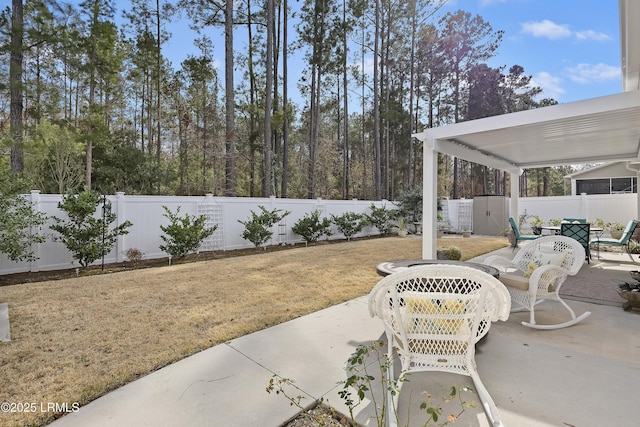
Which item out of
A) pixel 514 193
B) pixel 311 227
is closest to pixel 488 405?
pixel 311 227

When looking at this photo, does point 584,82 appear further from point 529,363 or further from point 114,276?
point 114,276

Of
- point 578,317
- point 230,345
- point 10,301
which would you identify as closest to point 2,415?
point 230,345

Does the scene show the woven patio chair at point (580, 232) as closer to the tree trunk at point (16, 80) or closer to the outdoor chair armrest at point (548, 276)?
the outdoor chair armrest at point (548, 276)

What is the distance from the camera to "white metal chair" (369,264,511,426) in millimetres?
1819

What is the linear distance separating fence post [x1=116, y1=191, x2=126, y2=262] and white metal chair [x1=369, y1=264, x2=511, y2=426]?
6546mm

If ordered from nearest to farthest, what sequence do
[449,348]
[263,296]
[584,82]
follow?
[449,348] < [263,296] < [584,82]

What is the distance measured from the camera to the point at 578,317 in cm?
333

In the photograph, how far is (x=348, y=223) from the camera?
11.5 meters

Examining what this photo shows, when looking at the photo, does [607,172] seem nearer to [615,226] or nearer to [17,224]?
[615,226]

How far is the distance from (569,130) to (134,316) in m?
6.66

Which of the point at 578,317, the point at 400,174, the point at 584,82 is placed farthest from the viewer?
the point at 400,174

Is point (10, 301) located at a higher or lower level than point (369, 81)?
lower

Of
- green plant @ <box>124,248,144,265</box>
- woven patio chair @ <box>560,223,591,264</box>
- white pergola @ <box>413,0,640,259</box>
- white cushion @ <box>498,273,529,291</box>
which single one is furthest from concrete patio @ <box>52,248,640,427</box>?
green plant @ <box>124,248,144,265</box>

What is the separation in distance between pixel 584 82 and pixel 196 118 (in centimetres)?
1716
